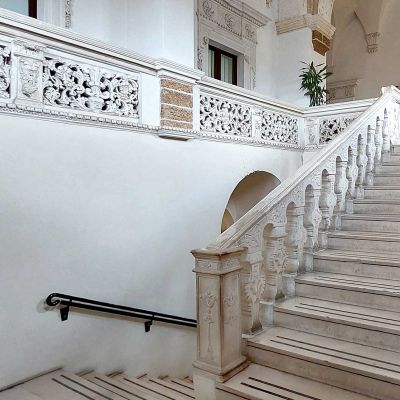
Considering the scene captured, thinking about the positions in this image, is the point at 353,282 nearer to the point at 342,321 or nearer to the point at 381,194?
the point at 342,321

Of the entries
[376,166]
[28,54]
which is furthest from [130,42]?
→ [376,166]

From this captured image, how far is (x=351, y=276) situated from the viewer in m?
3.34

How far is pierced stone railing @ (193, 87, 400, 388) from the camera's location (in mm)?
2500

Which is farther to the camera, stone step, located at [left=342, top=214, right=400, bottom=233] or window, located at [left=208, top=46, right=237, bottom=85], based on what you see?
window, located at [left=208, top=46, right=237, bottom=85]

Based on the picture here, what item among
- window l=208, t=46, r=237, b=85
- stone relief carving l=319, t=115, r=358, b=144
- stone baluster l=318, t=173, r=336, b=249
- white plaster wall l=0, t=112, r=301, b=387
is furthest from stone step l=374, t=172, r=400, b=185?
window l=208, t=46, r=237, b=85

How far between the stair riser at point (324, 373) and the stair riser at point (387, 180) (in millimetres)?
2842

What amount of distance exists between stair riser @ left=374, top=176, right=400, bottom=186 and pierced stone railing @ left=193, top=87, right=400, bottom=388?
29 cm

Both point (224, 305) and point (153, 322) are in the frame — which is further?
point (153, 322)

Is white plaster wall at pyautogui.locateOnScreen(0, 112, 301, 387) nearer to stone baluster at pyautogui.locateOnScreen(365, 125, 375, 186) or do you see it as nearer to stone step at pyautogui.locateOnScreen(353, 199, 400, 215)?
stone step at pyautogui.locateOnScreen(353, 199, 400, 215)

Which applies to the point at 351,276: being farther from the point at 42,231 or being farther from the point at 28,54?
the point at 28,54

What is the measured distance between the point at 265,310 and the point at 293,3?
7.01 m

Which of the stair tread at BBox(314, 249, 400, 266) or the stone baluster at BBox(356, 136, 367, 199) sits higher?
the stone baluster at BBox(356, 136, 367, 199)

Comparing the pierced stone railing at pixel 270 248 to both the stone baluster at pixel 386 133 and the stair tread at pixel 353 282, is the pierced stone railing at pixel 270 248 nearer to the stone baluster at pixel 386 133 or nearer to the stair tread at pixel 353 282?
the stair tread at pixel 353 282

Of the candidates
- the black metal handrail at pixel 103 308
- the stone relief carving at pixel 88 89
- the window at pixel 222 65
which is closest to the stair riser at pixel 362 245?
the black metal handrail at pixel 103 308
